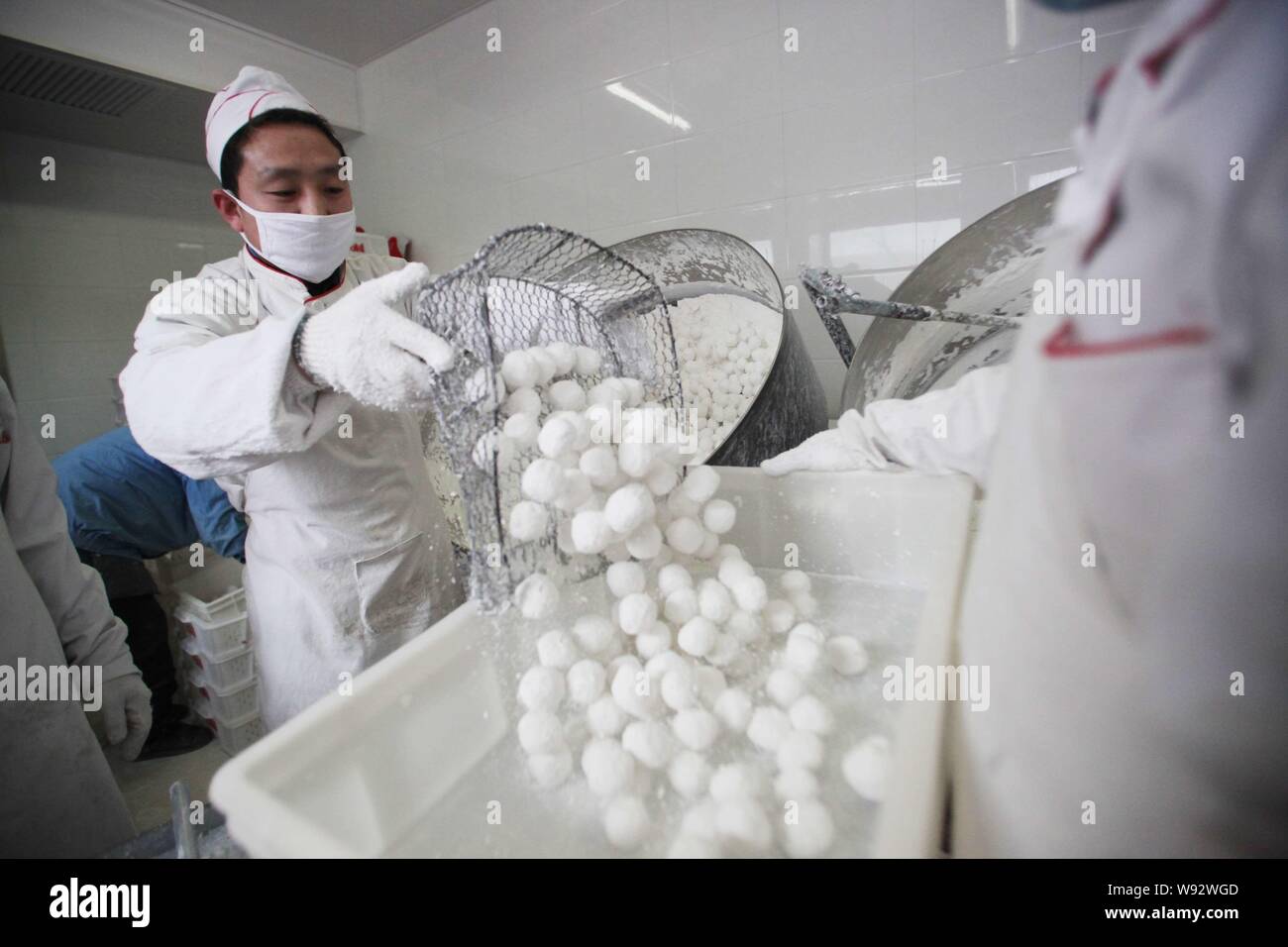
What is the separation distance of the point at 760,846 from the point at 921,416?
611mm

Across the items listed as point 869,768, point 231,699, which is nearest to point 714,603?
point 869,768

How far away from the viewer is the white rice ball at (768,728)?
2.02ft

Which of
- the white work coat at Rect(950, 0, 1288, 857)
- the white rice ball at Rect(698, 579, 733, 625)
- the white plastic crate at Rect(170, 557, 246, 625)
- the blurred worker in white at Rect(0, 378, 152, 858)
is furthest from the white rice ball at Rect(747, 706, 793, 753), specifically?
the white plastic crate at Rect(170, 557, 246, 625)

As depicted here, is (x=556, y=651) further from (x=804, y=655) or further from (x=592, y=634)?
(x=804, y=655)

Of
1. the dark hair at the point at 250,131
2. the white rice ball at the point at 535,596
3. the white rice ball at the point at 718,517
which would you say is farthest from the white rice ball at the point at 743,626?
the dark hair at the point at 250,131

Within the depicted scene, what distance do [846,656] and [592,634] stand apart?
0.30 meters

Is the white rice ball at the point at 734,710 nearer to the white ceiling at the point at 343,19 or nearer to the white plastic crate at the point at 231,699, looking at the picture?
the white plastic crate at the point at 231,699

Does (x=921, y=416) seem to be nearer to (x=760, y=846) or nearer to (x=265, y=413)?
(x=760, y=846)

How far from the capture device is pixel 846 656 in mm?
701

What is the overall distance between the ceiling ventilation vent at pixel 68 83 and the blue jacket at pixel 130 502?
1.25m

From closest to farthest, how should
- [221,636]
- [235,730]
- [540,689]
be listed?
[540,689] → [221,636] → [235,730]

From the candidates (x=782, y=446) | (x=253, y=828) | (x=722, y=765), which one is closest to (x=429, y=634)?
(x=253, y=828)

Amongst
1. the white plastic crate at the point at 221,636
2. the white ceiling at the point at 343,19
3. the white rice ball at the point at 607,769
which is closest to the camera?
the white rice ball at the point at 607,769

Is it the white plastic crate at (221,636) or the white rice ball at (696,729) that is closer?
the white rice ball at (696,729)
